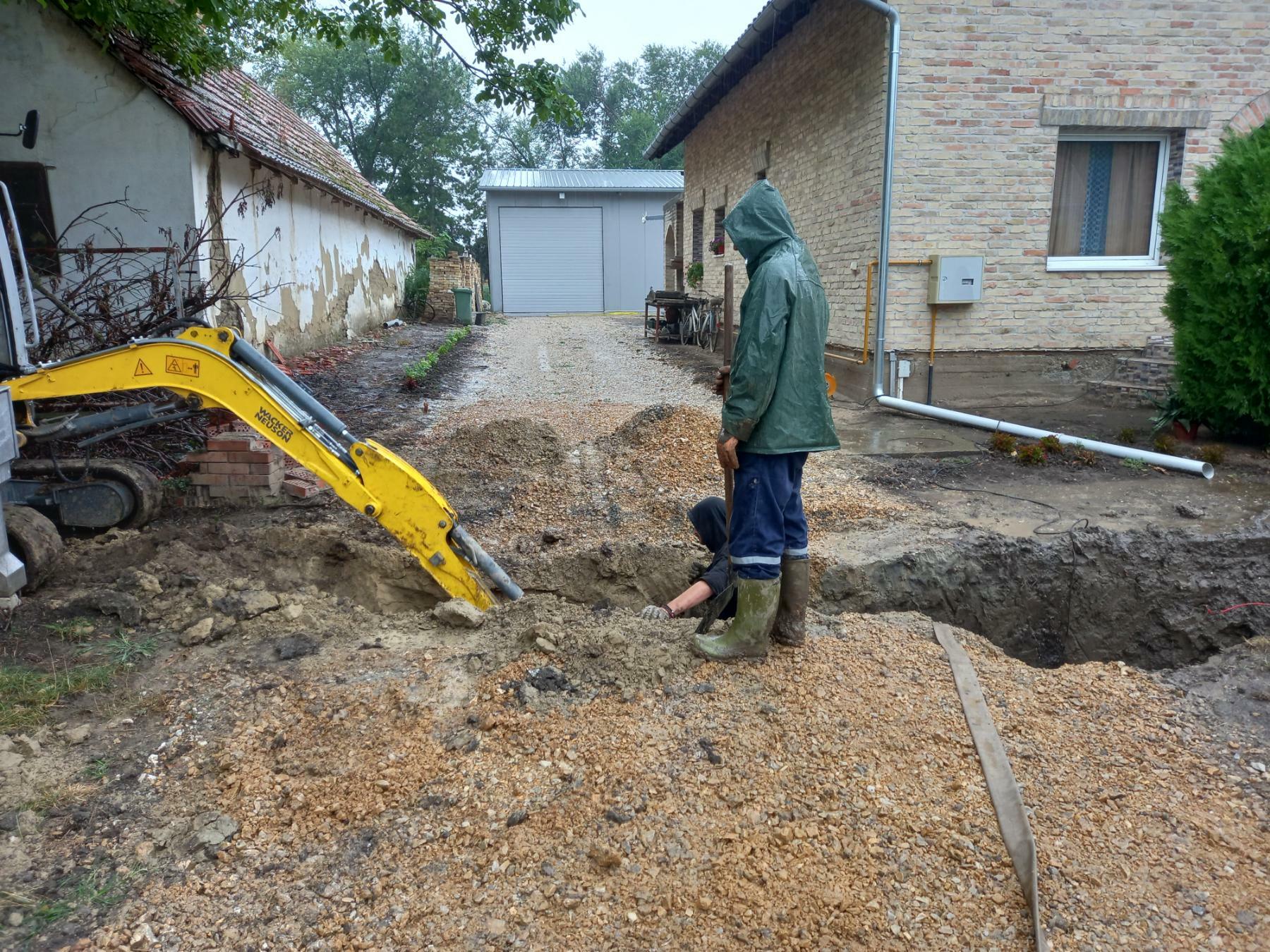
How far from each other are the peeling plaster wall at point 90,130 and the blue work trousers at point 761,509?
8248 mm

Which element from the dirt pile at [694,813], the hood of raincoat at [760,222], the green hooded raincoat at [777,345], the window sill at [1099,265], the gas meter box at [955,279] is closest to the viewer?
the dirt pile at [694,813]

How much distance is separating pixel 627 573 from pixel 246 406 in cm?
226

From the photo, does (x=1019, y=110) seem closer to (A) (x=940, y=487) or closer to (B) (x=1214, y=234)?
(B) (x=1214, y=234)

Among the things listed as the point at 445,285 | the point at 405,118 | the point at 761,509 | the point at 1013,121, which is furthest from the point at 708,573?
the point at 405,118

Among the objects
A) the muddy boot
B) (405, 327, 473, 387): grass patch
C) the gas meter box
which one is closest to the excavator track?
the muddy boot

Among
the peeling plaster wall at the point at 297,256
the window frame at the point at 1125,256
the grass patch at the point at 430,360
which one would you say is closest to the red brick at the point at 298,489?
the peeling plaster wall at the point at 297,256

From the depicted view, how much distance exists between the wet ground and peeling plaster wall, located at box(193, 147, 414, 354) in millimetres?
5118

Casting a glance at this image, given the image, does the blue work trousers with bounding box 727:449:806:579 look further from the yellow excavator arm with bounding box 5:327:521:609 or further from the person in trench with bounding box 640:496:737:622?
the yellow excavator arm with bounding box 5:327:521:609

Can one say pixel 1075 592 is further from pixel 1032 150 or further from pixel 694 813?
pixel 1032 150

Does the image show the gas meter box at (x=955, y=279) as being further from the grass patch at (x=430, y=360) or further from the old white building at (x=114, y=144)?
the old white building at (x=114, y=144)

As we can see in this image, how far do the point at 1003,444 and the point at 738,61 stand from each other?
957 centimetres

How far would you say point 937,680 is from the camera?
138 inches

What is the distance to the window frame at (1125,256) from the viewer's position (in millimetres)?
10141

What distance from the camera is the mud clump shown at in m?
7.11
